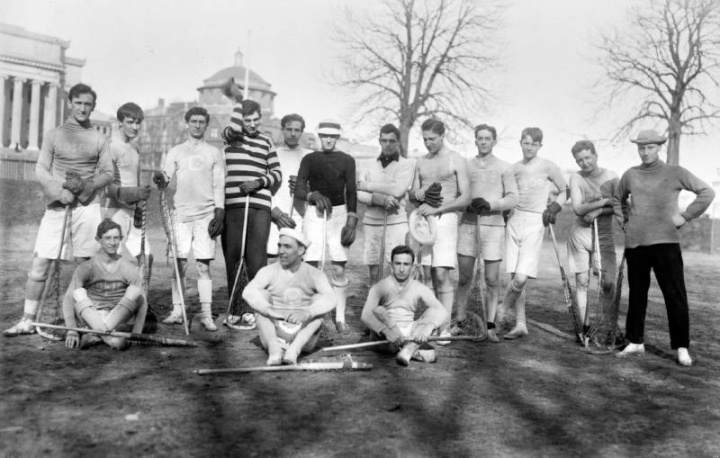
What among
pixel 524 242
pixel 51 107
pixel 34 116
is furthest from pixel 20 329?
pixel 51 107

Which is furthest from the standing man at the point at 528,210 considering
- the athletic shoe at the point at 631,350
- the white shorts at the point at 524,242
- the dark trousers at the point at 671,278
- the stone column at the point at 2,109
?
the stone column at the point at 2,109

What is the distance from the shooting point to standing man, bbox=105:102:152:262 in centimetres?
705

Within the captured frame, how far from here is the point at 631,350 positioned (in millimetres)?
6605

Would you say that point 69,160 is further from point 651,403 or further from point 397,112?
point 397,112

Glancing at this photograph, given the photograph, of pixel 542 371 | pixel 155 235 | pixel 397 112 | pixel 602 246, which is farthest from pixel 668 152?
pixel 542 371

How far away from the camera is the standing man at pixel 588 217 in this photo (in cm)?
715

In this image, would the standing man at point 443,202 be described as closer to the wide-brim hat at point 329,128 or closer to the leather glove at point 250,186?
the wide-brim hat at point 329,128

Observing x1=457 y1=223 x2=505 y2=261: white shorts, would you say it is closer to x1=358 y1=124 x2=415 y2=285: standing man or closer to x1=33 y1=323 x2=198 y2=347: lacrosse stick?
x1=358 y1=124 x2=415 y2=285: standing man

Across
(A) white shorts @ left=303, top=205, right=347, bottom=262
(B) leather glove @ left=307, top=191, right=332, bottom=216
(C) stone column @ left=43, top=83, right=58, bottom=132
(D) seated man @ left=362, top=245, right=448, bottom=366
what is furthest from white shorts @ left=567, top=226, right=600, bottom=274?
(C) stone column @ left=43, top=83, right=58, bottom=132

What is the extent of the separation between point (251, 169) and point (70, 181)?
5.74 feet

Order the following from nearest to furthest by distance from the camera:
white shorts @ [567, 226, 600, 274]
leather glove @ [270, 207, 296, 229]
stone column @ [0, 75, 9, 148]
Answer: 1. leather glove @ [270, 207, 296, 229]
2. white shorts @ [567, 226, 600, 274]
3. stone column @ [0, 75, 9, 148]

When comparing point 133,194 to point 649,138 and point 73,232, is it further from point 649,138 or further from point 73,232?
point 649,138

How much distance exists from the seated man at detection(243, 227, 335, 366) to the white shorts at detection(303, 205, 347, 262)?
86cm

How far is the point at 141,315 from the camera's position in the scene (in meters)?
6.36
